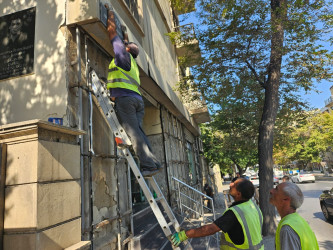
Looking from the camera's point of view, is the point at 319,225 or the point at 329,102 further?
the point at 329,102

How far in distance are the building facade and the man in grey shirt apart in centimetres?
205

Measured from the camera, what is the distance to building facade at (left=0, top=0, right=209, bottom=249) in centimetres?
217

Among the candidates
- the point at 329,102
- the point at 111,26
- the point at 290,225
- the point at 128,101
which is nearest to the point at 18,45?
the point at 111,26

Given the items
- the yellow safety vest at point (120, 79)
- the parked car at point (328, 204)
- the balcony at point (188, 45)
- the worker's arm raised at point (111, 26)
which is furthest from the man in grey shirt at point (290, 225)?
the parked car at point (328, 204)

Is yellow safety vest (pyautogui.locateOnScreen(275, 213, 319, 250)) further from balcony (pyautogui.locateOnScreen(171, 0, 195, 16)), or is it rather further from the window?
the window

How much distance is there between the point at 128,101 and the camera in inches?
128

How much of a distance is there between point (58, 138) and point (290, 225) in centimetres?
250

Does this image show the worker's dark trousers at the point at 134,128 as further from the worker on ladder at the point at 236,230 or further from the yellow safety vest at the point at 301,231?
the yellow safety vest at the point at 301,231

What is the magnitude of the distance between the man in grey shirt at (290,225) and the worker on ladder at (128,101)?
1.50 m

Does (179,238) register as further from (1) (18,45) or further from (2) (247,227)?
(1) (18,45)

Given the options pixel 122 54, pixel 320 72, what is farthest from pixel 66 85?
pixel 320 72

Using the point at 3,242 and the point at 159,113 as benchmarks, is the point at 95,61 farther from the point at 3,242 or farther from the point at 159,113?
the point at 159,113

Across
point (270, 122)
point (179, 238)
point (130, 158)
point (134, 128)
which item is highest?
point (270, 122)

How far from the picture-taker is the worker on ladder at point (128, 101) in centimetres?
302
